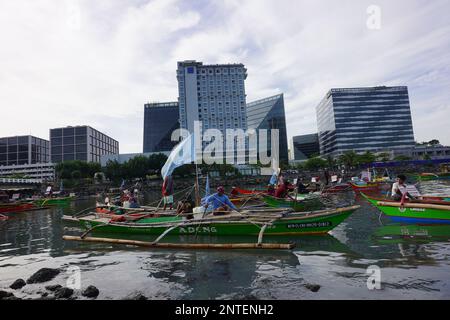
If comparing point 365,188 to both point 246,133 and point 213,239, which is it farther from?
point 246,133

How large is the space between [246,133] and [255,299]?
11201 centimetres

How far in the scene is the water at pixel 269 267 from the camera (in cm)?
750

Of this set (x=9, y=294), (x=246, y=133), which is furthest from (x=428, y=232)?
(x=246, y=133)

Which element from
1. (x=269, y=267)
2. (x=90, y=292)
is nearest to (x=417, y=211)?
(x=269, y=267)

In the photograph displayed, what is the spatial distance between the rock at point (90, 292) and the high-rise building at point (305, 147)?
557 ft

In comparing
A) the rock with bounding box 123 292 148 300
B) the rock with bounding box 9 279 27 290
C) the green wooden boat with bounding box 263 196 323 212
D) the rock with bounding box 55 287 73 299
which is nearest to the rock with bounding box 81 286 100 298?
the rock with bounding box 55 287 73 299

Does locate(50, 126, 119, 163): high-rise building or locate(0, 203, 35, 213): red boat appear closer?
locate(0, 203, 35, 213): red boat

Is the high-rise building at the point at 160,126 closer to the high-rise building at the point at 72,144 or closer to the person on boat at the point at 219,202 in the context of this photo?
the high-rise building at the point at 72,144

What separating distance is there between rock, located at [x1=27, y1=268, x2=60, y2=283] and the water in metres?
0.23

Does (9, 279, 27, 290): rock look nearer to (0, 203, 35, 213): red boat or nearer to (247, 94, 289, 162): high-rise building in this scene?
(0, 203, 35, 213): red boat

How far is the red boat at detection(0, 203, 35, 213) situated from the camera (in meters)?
35.0

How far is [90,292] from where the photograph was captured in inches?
313

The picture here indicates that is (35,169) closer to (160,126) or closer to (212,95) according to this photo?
Answer: (160,126)

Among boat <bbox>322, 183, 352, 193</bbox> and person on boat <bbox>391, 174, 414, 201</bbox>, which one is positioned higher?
person on boat <bbox>391, 174, 414, 201</bbox>
